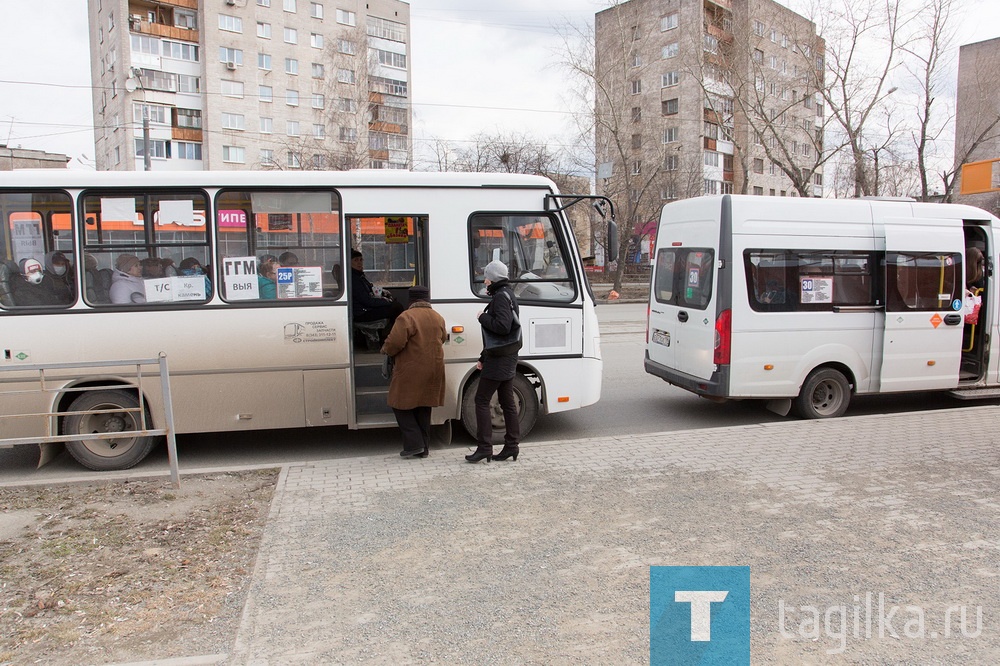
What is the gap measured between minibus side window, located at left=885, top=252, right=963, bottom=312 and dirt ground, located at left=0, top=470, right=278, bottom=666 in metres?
7.52

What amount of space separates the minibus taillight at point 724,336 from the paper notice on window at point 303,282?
4.47 meters

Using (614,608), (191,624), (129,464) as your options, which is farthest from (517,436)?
(129,464)

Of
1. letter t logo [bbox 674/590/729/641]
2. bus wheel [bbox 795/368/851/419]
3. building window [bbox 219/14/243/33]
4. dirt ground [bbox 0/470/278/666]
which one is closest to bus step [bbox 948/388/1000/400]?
bus wheel [bbox 795/368/851/419]

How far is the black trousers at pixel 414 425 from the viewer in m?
6.57

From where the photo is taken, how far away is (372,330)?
26.4 feet

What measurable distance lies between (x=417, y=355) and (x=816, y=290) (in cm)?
499

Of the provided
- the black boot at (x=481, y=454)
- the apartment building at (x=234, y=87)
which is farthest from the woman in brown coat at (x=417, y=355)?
the apartment building at (x=234, y=87)

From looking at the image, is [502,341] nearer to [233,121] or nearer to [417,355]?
[417,355]

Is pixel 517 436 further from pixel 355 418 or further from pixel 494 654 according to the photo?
pixel 494 654

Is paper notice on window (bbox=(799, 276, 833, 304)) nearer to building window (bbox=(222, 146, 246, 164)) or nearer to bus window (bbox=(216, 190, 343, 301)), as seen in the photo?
bus window (bbox=(216, 190, 343, 301))

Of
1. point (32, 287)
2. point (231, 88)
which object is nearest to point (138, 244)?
point (32, 287)

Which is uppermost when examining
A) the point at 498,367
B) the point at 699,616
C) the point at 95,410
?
the point at 498,367

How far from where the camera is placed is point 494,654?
3.35 metres

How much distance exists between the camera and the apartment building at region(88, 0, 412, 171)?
49.5m
